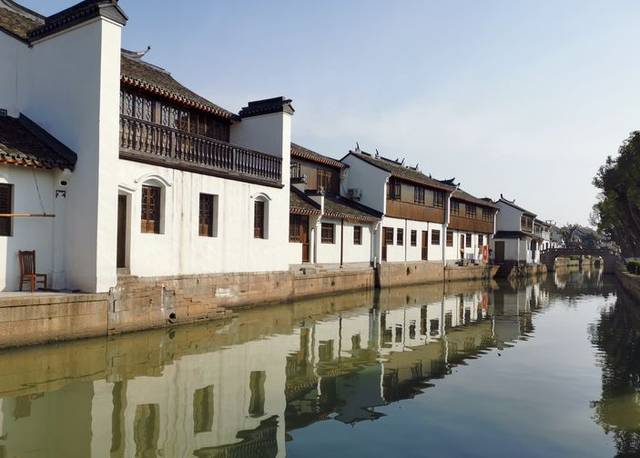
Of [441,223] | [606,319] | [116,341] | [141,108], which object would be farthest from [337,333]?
[441,223]

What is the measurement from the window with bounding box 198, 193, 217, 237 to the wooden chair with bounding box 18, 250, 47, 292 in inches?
186

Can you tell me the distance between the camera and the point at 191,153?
14.3 m

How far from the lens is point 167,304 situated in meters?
12.3

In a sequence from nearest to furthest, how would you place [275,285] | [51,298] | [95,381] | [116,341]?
[95,381]
[51,298]
[116,341]
[275,285]

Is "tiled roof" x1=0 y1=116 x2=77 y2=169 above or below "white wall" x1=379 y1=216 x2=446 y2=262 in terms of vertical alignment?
above

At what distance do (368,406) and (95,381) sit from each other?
426 centimetres

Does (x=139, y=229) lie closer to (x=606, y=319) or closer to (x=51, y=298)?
(x=51, y=298)

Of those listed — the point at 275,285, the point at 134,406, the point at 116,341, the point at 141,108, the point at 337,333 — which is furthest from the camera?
the point at 275,285

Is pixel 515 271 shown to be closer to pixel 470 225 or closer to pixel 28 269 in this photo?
pixel 470 225

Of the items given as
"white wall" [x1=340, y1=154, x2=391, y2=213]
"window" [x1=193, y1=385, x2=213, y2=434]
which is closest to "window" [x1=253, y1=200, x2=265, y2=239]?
"window" [x1=193, y1=385, x2=213, y2=434]

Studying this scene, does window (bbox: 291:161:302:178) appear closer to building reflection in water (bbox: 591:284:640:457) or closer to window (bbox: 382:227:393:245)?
window (bbox: 382:227:393:245)

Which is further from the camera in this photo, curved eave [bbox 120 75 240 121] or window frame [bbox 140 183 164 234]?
curved eave [bbox 120 75 240 121]

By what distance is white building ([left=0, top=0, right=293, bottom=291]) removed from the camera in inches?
438

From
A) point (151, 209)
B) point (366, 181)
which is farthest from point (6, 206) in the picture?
point (366, 181)
